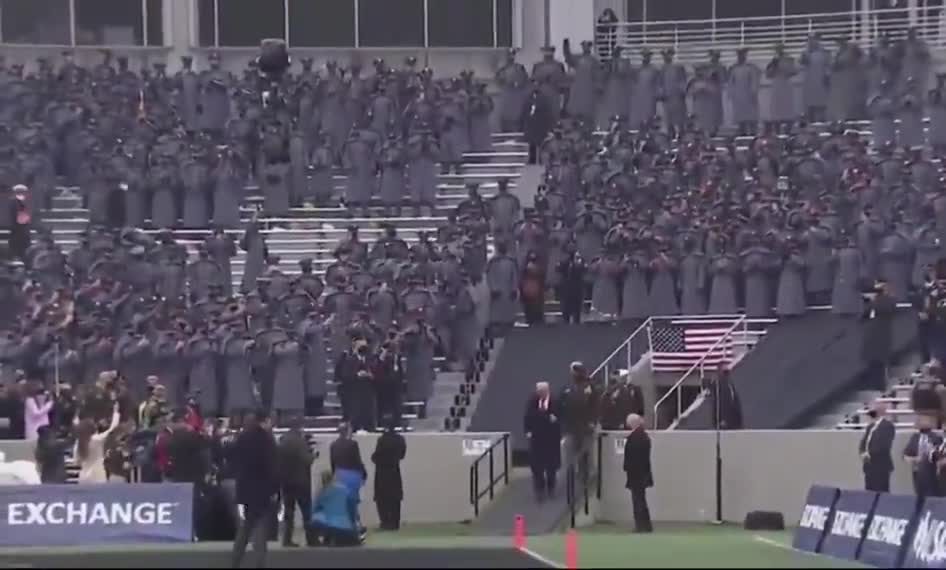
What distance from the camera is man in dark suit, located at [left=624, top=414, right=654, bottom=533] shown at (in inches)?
1361

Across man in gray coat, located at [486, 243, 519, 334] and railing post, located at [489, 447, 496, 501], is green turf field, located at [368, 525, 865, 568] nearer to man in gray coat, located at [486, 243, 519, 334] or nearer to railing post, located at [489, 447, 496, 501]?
railing post, located at [489, 447, 496, 501]

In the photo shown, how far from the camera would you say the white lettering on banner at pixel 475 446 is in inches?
1476

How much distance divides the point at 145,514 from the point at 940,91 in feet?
53.7

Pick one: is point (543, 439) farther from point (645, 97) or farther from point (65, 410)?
point (645, 97)

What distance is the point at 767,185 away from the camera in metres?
41.7

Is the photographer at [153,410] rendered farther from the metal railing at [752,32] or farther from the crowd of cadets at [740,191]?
the metal railing at [752,32]

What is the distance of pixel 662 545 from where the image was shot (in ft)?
101

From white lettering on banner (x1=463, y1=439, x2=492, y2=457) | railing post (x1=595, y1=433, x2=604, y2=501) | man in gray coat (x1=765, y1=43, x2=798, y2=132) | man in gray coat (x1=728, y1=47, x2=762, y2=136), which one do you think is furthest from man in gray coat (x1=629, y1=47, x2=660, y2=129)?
railing post (x1=595, y1=433, x2=604, y2=501)

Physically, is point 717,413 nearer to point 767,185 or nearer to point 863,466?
point 863,466

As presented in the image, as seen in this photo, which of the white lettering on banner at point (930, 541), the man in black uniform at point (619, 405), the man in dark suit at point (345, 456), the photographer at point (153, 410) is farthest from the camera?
the man in black uniform at point (619, 405)

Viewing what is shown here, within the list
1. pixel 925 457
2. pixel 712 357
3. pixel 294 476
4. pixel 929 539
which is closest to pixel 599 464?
pixel 712 357

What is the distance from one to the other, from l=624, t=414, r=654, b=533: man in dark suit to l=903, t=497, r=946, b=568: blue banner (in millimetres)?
8851

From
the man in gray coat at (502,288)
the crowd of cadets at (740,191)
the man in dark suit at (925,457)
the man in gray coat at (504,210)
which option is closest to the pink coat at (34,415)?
the man in gray coat at (502,288)

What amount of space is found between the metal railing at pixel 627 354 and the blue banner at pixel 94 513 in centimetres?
861
